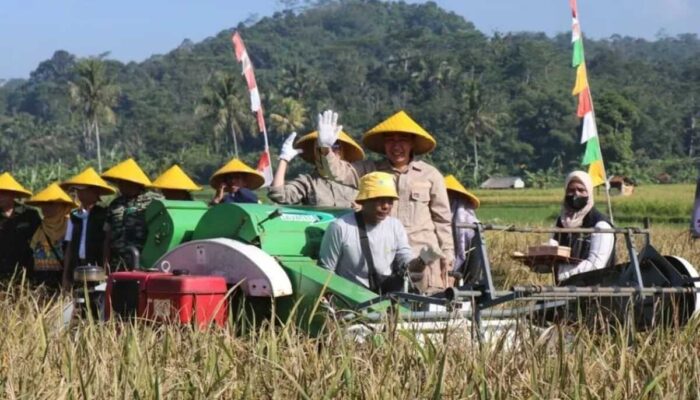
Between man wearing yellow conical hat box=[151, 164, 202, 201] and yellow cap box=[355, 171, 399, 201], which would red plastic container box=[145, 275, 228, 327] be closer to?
yellow cap box=[355, 171, 399, 201]

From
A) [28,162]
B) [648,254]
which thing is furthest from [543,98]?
[648,254]

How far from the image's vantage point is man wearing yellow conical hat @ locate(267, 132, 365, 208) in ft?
26.7

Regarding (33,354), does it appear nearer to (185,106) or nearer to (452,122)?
(452,122)

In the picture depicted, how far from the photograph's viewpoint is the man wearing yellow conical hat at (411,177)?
734 centimetres

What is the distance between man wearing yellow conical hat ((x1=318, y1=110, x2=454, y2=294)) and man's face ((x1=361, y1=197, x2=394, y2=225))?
579 millimetres

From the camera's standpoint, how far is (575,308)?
6.92 metres

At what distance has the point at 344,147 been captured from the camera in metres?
8.30

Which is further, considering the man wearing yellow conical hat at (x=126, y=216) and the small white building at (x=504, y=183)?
the small white building at (x=504, y=183)

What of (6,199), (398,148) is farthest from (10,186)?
(398,148)

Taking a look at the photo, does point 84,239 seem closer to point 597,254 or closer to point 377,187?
point 377,187

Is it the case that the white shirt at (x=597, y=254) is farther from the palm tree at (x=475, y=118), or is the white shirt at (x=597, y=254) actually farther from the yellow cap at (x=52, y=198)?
the palm tree at (x=475, y=118)

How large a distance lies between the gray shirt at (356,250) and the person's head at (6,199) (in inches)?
168

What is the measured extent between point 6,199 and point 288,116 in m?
81.7

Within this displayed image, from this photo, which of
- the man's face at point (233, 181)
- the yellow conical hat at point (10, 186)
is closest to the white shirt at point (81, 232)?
the yellow conical hat at point (10, 186)
